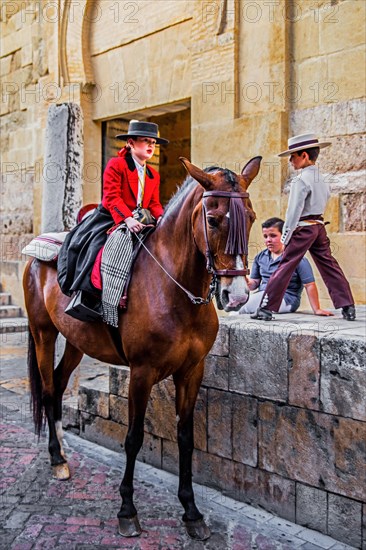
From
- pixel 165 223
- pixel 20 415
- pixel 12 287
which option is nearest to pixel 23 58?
pixel 12 287

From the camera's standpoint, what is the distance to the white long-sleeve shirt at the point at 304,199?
4.66 metres

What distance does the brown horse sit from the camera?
3.05 metres

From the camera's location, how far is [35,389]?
4930 millimetres

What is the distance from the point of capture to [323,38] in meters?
7.06

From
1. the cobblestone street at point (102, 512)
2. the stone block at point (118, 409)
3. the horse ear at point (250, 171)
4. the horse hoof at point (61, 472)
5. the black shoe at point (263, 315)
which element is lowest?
the cobblestone street at point (102, 512)

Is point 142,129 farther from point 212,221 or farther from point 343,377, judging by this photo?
point 343,377

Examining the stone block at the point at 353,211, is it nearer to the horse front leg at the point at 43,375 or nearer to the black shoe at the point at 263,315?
the black shoe at the point at 263,315

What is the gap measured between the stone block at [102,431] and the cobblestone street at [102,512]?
0.07 metres

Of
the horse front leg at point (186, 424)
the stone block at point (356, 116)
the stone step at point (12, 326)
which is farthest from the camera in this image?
the stone step at point (12, 326)

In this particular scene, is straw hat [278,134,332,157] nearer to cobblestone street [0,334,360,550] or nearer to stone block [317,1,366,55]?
stone block [317,1,366,55]

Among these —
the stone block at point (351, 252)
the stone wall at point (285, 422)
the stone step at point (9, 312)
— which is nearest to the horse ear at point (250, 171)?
the stone wall at point (285, 422)

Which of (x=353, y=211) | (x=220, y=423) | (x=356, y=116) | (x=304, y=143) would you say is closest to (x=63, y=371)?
(x=220, y=423)

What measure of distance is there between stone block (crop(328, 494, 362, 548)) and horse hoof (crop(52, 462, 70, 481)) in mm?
1918

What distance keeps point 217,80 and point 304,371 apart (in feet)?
18.5
